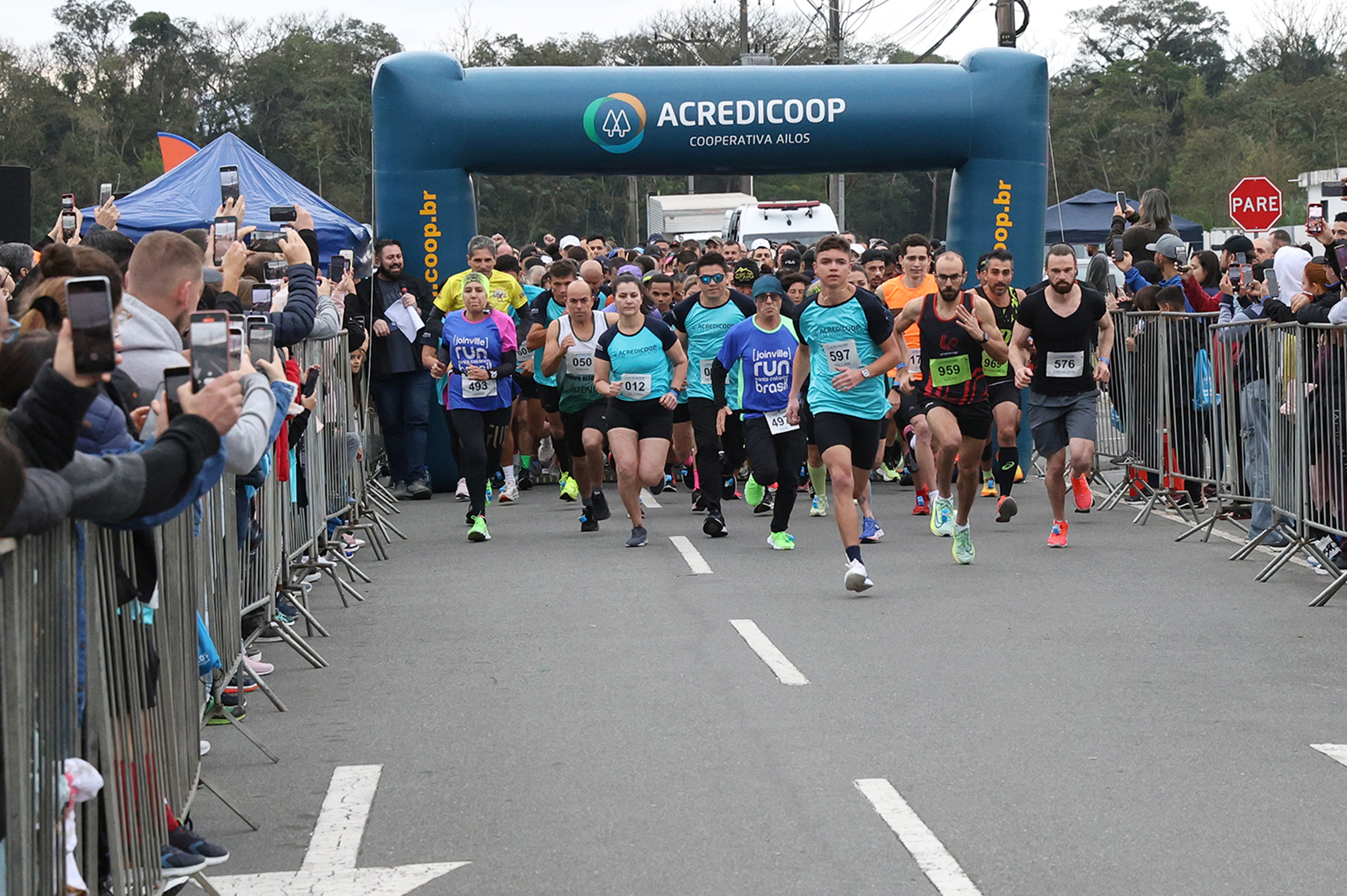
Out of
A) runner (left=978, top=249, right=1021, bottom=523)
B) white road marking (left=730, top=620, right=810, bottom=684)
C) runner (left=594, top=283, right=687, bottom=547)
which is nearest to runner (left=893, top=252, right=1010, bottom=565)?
runner (left=978, top=249, right=1021, bottom=523)

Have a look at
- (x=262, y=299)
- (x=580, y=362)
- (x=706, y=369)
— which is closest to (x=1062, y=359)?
(x=706, y=369)

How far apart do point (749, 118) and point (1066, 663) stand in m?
9.50

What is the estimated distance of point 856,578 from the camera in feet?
32.7

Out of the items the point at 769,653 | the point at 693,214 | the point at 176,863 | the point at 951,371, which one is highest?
the point at 693,214

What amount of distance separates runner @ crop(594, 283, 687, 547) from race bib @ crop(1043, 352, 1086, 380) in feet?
8.81

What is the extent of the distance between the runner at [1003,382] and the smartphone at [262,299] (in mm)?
5875

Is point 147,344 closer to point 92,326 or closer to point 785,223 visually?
point 92,326

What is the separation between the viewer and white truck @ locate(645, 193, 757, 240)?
44.9m

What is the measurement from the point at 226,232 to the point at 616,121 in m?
8.81

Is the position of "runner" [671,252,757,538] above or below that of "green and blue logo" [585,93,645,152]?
below

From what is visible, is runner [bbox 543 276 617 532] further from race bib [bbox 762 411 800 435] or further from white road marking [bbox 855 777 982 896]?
white road marking [bbox 855 777 982 896]

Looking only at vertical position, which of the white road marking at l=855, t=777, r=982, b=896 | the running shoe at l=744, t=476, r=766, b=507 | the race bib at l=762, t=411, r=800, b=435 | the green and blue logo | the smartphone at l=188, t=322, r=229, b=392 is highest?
the green and blue logo

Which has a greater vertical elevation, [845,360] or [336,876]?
[845,360]

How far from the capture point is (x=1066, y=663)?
8.02 m
